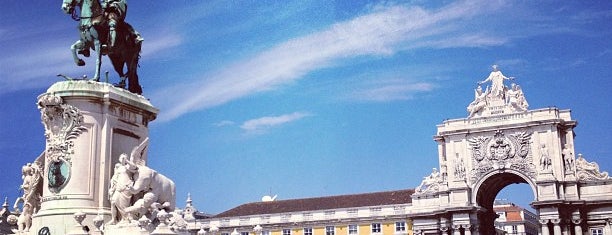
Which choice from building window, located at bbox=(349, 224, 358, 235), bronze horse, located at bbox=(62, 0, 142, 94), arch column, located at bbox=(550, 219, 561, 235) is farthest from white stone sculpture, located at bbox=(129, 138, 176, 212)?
building window, located at bbox=(349, 224, 358, 235)

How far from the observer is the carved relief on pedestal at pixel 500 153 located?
59812 millimetres

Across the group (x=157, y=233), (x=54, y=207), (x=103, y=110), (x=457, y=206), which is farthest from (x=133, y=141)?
(x=457, y=206)

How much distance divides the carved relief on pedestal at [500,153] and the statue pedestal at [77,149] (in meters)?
50.7

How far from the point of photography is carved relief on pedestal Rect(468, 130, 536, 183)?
A: 59.8 meters

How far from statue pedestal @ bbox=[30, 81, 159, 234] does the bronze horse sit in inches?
22.4

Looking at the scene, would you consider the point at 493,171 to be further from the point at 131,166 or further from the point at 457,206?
the point at 131,166

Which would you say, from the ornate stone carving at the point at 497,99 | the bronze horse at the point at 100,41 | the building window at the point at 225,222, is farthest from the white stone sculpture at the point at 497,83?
the bronze horse at the point at 100,41

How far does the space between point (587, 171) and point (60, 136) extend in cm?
5208

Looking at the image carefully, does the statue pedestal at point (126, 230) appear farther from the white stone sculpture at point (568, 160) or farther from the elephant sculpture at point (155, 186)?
the white stone sculpture at point (568, 160)

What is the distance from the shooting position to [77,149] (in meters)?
13.0

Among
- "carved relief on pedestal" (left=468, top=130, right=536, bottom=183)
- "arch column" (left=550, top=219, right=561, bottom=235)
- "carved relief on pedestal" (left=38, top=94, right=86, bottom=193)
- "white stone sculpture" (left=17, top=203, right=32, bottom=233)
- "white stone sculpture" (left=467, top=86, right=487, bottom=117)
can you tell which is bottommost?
"white stone sculpture" (left=17, top=203, right=32, bottom=233)

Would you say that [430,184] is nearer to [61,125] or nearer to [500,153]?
[500,153]

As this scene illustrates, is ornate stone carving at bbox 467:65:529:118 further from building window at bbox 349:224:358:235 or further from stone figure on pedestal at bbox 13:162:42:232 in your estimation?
stone figure on pedestal at bbox 13:162:42:232

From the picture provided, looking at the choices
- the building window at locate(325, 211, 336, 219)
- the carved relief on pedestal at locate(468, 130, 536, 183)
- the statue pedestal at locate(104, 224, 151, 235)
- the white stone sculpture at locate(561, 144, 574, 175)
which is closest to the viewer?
the statue pedestal at locate(104, 224, 151, 235)
